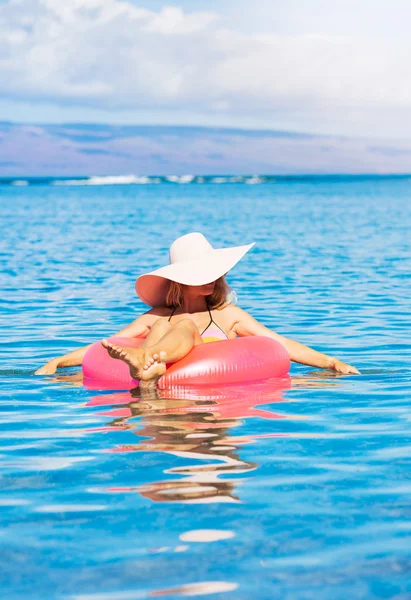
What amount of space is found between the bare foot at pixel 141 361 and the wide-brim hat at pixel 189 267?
81 cm

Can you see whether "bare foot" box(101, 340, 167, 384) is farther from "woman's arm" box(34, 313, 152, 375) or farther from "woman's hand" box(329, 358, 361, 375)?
"woman's hand" box(329, 358, 361, 375)

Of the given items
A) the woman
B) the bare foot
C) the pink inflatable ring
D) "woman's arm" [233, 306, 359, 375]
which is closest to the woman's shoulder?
the woman

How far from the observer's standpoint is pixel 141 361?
20.1ft

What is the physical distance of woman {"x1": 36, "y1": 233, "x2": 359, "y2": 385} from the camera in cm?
689

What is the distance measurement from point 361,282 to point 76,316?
583 centimetres

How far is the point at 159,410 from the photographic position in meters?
6.00

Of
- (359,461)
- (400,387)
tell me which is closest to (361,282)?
(400,387)

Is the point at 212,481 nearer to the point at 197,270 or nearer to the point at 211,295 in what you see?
the point at 197,270

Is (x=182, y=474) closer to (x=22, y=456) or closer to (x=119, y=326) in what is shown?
(x=22, y=456)

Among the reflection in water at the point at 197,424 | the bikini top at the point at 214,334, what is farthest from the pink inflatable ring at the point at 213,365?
the bikini top at the point at 214,334

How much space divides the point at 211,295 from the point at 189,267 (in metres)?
0.41

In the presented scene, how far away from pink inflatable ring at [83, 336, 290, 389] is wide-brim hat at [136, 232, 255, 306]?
523 millimetres

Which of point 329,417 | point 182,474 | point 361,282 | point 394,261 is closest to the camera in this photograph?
point 182,474

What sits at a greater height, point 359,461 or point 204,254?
point 204,254
